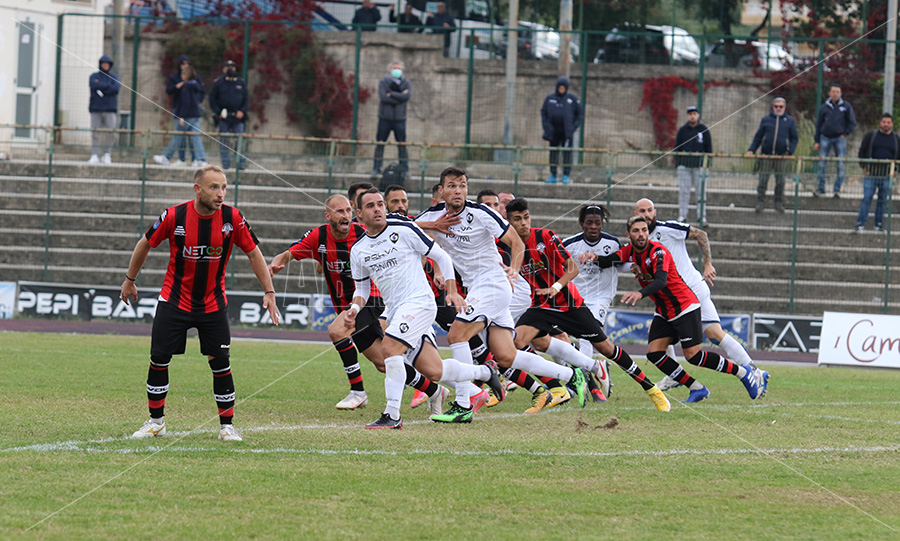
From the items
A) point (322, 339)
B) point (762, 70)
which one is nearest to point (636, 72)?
point (762, 70)

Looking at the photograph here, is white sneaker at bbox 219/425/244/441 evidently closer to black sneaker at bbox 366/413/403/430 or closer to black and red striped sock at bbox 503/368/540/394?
black sneaker at bbox 366/413/403/430

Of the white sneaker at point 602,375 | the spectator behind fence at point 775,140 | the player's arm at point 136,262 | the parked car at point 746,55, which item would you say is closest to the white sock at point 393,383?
the player's arm at point 136,262

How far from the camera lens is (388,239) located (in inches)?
373

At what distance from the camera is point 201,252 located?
838 centimetres

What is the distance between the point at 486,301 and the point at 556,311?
154 centimetres

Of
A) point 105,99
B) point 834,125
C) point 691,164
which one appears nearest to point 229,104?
point 105,99

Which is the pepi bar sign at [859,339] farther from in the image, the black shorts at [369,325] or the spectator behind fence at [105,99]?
the spectator behind fence at [105,99]

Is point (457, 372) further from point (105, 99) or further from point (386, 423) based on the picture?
point (105, 99)

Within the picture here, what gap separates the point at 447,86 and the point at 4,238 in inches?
467

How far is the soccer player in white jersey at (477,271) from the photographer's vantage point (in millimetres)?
10125

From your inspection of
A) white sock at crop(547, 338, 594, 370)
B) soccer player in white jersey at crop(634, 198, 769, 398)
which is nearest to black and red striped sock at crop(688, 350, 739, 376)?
soccer player in white jersey at crop(634, 198, 769, 398)

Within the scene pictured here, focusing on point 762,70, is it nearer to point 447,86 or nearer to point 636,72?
point 636,72

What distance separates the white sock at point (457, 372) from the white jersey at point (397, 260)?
68 cm

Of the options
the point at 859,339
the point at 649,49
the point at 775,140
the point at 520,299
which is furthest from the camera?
the point at 649,49
